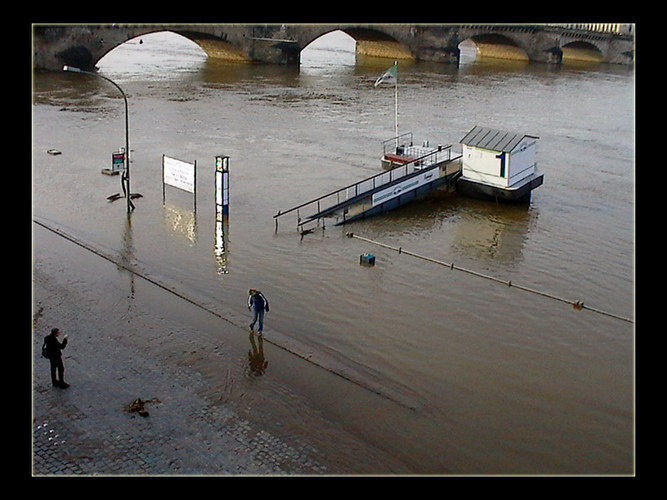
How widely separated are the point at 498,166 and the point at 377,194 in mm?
4276

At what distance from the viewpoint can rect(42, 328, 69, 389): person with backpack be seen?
476 inches

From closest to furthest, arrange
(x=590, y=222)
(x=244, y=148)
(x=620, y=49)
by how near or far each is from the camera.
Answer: (x=590, y=222) → (x=244, y=148) → (x=620, y=49)

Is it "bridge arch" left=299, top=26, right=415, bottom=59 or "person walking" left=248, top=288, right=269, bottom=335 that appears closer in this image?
"person walking" left=248, top=288, right=269, bottom=335

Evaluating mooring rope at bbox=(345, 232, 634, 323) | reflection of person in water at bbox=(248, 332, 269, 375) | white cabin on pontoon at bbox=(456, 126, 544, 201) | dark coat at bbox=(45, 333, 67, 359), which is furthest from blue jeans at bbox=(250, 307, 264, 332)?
white cabin on pontoon at bbox=(456, 126, 544, 201)

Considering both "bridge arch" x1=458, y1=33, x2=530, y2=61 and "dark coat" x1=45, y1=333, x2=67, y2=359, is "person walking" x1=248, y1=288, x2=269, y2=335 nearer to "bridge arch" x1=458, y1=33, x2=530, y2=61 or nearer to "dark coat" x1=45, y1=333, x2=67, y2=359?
"dark coat" x1=45, y1=333, x2=67, y2=359

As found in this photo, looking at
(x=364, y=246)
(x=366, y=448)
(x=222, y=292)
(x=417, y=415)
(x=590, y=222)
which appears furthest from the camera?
(x=590, y=222)

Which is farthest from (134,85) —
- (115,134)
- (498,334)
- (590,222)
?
(498,334)

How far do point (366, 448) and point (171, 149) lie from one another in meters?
22.8

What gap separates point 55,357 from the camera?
1221 centimetres

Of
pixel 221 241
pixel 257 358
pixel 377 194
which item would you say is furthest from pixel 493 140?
pixel 257 358

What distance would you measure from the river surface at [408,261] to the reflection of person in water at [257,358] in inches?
7.8

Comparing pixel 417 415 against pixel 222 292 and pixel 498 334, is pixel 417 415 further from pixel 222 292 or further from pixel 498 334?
pixel 222 292

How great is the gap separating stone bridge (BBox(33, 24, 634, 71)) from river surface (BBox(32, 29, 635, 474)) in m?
12.7

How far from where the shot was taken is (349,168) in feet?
99.5
